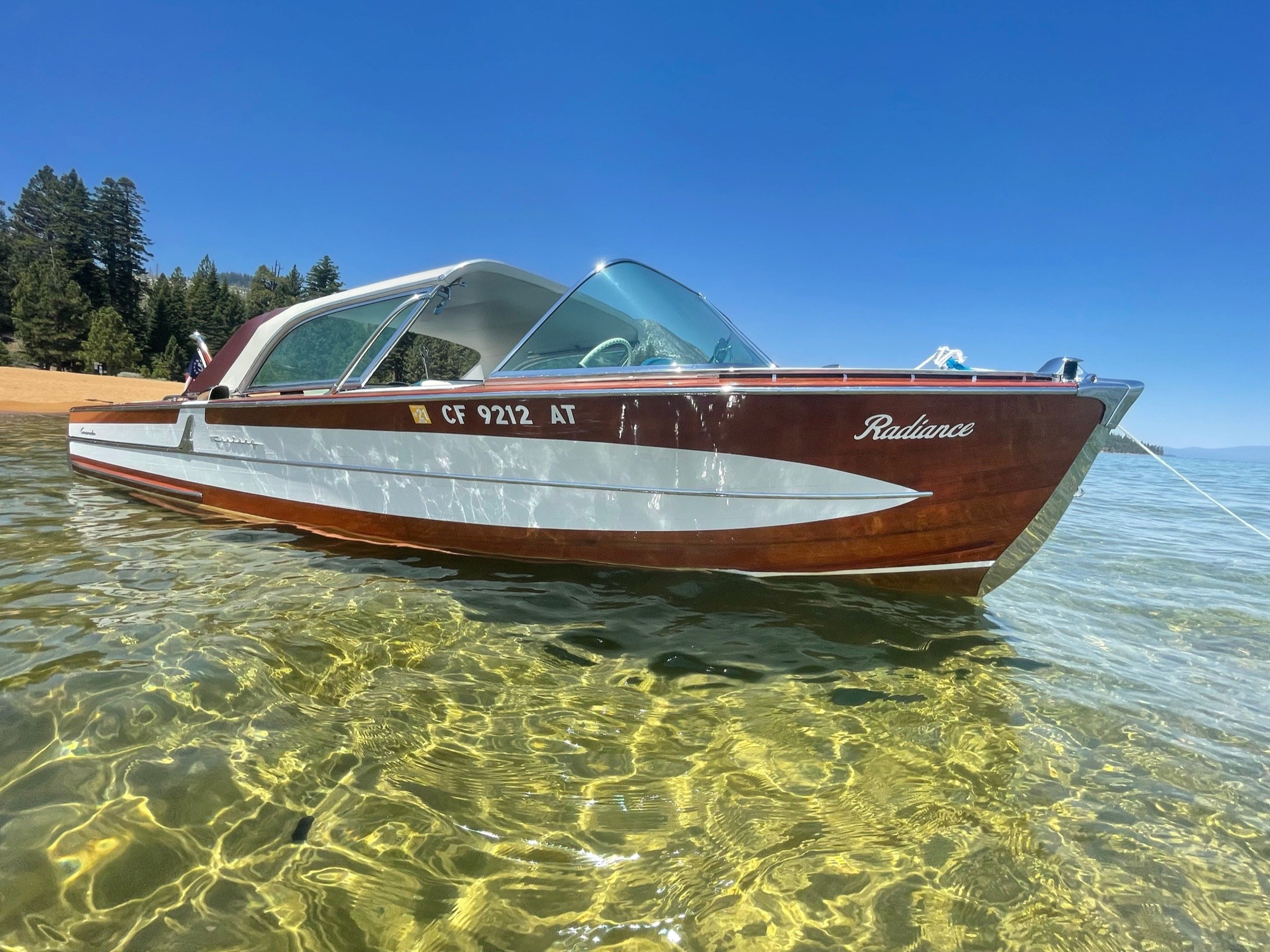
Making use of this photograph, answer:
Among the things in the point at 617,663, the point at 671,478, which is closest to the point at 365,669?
the point at 617,663

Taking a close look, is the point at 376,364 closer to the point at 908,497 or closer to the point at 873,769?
the point at 908,497

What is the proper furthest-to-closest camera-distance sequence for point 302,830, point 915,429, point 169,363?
1. point 169,363
2. point 915,429
3. point 302,830

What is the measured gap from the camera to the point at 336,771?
205 cm

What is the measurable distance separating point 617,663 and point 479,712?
Result: 75 cm

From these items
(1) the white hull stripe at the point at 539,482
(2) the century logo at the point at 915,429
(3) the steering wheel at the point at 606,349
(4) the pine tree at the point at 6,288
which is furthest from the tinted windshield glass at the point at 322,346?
(4) the pine tree at the point at 6,288

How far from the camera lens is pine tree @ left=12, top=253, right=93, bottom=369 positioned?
50.3m

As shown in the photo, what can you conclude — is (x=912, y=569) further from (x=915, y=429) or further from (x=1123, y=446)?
(x=1123, y=446)

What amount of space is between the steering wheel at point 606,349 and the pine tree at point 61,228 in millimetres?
74935

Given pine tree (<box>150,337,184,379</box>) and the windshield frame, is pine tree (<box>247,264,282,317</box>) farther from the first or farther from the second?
the windshield frame

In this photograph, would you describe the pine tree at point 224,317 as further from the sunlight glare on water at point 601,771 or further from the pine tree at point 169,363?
the sunlight glare on water at point 601,771

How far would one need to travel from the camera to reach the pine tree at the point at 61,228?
62.8 metres

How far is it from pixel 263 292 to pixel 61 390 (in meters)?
48.0

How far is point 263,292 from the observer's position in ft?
239

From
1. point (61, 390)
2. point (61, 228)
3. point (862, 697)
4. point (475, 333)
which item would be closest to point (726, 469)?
point (862, 697)
